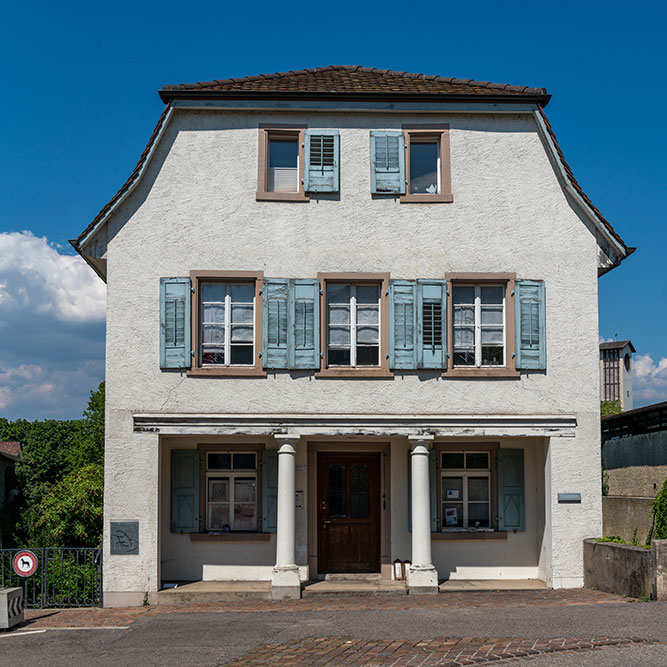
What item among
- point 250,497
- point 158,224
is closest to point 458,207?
point 158,224

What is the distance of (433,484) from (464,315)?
10.4ft

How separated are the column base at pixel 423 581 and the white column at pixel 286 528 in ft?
6.27

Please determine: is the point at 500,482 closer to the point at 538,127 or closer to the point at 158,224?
the point at 538,127

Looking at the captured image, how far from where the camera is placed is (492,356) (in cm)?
1628

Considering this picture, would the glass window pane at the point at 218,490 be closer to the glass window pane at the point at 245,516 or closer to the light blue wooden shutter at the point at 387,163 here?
the glass window pane at the point at 245,516

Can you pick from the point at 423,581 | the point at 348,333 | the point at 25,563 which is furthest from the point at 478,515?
the point at 25,563

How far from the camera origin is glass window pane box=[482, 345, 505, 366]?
53.4ft

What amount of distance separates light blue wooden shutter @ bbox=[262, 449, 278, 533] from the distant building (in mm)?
59598

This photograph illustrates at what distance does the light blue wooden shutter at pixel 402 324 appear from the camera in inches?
630

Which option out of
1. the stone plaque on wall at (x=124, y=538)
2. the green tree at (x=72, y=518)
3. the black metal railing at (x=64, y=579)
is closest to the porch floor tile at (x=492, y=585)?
the stone plaque on wall at (x=124, y=538)

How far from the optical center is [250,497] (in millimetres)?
16891

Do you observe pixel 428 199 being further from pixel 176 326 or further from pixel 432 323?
pixel 176 326

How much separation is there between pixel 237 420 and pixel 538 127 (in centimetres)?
752

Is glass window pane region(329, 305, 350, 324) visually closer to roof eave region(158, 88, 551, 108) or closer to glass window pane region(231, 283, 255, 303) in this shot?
glass window pane region(231, 283, 255, 303)
